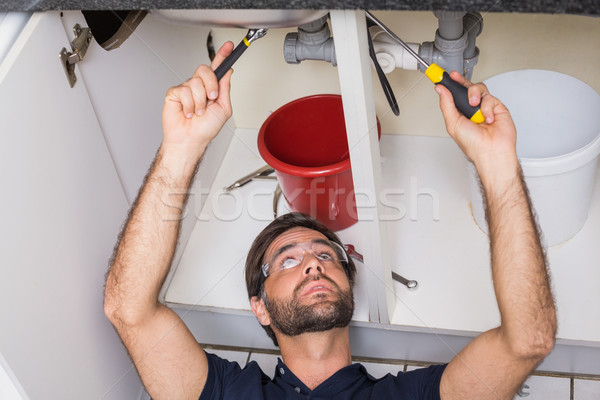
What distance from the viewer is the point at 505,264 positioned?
4.26ft

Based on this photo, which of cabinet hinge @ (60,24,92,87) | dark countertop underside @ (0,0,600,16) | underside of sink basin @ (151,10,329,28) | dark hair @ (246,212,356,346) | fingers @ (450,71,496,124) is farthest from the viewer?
dark hair @ (246,212,356,346)

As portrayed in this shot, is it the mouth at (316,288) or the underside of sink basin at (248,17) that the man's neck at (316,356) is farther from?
the underside of sink basin at (248,17)

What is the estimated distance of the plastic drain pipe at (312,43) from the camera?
1.32 metres

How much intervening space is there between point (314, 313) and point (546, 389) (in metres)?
0.72

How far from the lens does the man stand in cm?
128

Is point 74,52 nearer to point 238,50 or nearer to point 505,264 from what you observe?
point 238,50

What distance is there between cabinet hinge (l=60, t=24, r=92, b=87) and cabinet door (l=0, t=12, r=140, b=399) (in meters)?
0.02

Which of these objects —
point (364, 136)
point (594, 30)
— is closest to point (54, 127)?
point (364, 136)

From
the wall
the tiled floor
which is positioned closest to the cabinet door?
the wall

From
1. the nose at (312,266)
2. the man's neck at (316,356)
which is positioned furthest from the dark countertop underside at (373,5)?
the man's neck at (316,356)

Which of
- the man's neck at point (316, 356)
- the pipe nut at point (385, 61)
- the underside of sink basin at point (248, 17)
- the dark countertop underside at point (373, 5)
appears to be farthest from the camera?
the man's neck at point (316, 356)

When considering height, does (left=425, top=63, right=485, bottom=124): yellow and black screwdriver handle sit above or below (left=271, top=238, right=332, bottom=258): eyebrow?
above

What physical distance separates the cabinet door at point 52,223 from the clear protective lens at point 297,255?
14.2 inches

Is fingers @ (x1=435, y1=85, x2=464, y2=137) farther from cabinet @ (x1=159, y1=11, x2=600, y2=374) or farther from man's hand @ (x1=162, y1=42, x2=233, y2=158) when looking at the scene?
man's hand @ (x1=162, y1=42, x2=233, y2=158)
